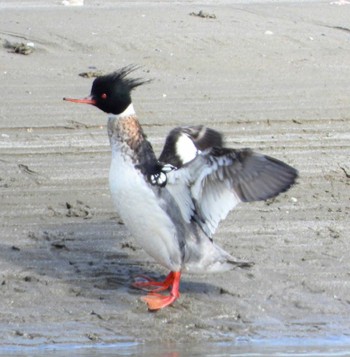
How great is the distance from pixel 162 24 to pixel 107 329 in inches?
277

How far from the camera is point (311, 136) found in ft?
32.5

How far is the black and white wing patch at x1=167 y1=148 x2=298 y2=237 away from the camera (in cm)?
630

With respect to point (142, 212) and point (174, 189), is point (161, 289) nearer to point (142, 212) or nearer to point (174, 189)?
point (142, 212)

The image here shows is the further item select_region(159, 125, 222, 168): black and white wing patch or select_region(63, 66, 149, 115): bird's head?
select_region(159, 125, 222, 168): black and white wing patch

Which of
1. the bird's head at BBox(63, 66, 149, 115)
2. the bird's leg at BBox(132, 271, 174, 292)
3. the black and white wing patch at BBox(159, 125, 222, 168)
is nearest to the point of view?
the bird's head at BBox(63, 66, 149, 115)

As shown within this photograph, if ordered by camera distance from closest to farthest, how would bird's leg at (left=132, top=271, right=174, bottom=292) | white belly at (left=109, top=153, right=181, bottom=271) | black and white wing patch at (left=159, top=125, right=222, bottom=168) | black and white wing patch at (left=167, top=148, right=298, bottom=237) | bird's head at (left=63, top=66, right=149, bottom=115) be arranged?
black and white wing patch at (left=167, top=148, right=298, bottom=237)
white belly at (left=109, top=153, right=181, bottom=271)
bird's head at (left=63, top=66, right=149, bottom=115)
bird's leg at (left=132, top=271, right=174, bottom=292)
black and white wing patch at (left=159, top=125, right=222, bottom=168)

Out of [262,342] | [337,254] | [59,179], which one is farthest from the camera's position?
[59,179]

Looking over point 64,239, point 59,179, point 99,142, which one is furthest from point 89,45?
point 64,239

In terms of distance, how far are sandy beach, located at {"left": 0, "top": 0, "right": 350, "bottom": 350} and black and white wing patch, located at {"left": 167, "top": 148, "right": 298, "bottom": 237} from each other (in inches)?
26.8

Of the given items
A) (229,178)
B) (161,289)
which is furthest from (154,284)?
(229,178)

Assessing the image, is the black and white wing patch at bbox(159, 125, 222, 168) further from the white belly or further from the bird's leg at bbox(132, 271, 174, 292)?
the bird's leg at bbox(132, 271, 174, 292)

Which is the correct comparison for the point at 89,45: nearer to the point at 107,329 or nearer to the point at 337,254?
the point at 337,254

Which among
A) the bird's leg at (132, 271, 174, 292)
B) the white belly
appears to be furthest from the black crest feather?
the bird's leg at (132, 271, 174, 292)

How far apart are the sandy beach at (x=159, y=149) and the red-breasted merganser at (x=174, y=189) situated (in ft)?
0.89
